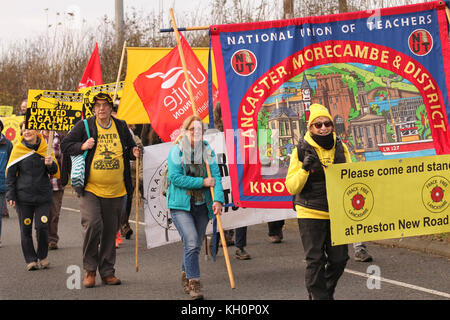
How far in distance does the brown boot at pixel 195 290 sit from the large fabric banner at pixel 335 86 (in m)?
0.94

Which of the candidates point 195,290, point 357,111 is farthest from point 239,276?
point 357,111

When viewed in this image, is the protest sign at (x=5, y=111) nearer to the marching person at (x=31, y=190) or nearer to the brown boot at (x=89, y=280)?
the marching person at (x=31, y=190)

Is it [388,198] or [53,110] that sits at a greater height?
[53,110]

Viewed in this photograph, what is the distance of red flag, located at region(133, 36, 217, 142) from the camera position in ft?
30.3

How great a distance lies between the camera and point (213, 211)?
7039mm

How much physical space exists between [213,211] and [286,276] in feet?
4.57

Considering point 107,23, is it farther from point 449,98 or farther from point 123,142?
point 449,98

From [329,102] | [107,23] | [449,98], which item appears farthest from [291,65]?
[107,23]

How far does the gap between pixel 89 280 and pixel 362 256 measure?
3.28 metres

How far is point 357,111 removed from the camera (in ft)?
23.1

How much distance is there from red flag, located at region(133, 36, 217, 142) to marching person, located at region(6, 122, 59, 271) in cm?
157

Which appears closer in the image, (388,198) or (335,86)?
(388,198)

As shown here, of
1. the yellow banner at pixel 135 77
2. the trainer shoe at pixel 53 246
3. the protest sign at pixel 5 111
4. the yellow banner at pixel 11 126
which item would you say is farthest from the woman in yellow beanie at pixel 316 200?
the protest sign at pixel 5 111

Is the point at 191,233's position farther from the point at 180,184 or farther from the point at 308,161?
the point at 308,161
